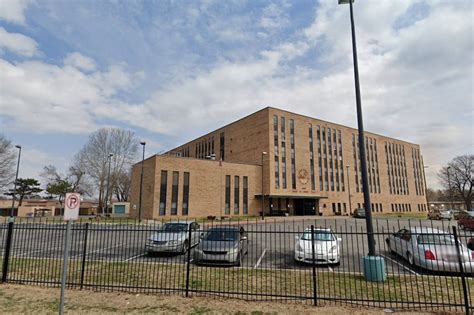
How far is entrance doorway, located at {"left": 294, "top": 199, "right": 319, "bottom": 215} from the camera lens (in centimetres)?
5406

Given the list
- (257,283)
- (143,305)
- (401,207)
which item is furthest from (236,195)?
(401,207)

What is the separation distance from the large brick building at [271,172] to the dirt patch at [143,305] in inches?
1275

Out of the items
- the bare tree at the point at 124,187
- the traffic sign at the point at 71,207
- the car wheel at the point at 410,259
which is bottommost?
the car wheel at the point at 410,259

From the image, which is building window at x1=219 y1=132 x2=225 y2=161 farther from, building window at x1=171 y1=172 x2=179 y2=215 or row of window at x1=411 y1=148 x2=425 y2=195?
row of window at x1=411 y1=148 x2=425 y2=195

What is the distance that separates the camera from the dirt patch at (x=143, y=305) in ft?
19.9

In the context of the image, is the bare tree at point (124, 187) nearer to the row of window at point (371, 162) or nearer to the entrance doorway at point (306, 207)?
the entrance doorway at point (306, 207)

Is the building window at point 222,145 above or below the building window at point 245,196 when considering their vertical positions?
above

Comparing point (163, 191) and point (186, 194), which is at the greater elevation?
point (163, 191)

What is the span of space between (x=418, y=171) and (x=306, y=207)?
4912 cm

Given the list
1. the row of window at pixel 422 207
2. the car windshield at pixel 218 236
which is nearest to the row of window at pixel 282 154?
the car windshield at pixel 218 236

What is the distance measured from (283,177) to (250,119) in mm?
12705

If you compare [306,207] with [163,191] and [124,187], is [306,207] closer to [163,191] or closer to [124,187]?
[163,191]

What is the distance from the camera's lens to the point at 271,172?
49.0 m

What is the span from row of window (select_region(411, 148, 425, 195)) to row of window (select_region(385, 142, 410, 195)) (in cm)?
633
